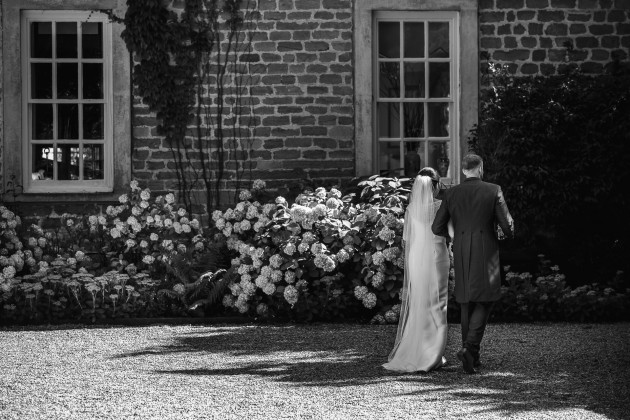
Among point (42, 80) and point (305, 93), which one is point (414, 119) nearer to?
point (305, 93)

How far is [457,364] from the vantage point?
8578 mm

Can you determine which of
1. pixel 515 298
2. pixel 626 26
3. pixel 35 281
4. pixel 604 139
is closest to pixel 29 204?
pixel 35 281

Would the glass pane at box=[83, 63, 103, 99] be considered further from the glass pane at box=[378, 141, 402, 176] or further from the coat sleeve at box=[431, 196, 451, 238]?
the coat sleeve at box=[431, 196, 451, 238]

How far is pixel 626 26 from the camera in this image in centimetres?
1364

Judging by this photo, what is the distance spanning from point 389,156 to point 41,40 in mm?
4512

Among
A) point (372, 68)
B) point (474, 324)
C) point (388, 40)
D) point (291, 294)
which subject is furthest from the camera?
point (388, 40)

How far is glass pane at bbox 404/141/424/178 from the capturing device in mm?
13516

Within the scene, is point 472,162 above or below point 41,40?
below

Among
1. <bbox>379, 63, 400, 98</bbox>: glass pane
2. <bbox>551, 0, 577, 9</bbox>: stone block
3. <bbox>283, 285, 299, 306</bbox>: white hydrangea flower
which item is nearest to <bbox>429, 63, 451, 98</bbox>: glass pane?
<bbox>379, 63, 400, 98</bbox>: glass pane

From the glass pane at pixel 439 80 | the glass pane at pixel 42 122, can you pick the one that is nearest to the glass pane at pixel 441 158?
the glass pane at pixel 439 80

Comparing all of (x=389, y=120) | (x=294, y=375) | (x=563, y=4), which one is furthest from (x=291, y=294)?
(x=563, y=4)

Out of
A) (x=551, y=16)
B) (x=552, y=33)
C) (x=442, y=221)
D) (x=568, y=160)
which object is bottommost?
(x=442, y=221)

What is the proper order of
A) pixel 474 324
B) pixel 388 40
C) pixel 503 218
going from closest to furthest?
1. pixel 474 324
2. pixel 503 218
3. pixel 388 40

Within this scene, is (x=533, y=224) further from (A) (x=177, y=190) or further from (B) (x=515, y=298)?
(A) (x=177, y=190)
